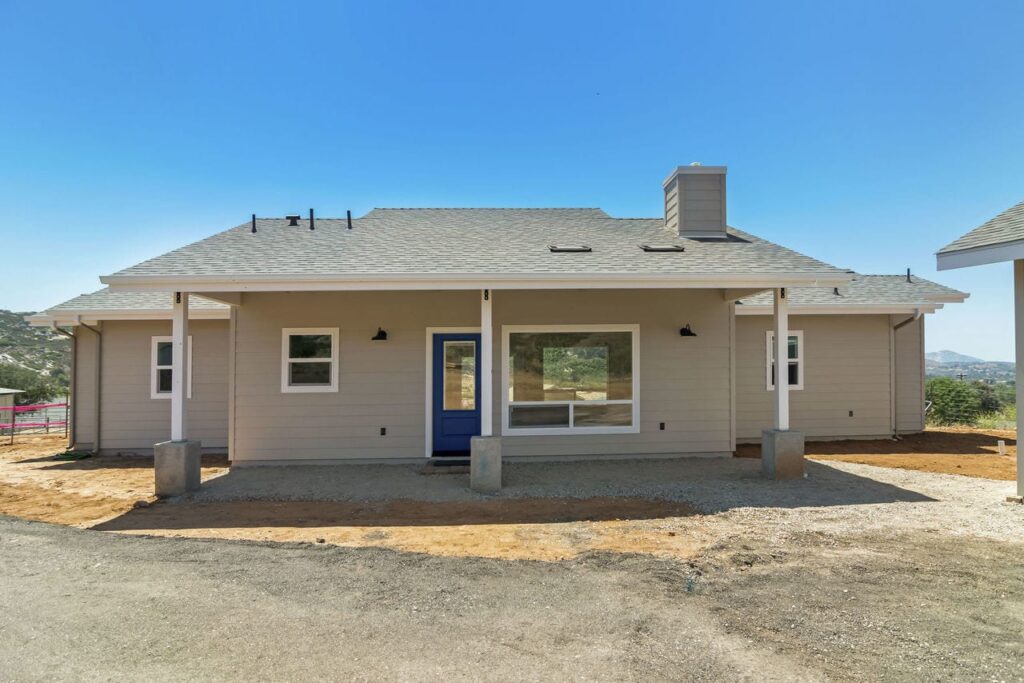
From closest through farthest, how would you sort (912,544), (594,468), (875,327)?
(912,544), (594,468), (875,327)

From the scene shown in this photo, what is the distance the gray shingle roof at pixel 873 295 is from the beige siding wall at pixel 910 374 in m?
0.68

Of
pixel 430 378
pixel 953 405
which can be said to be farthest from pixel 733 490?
pixel 953 405

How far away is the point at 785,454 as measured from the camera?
7770 mm

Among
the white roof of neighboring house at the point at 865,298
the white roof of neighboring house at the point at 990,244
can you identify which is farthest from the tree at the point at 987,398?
the white roof of neighboring house at the point at 990,244

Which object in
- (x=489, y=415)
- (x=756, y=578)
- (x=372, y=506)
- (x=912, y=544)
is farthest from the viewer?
(x=489, y=415)

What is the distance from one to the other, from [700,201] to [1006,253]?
195 inches

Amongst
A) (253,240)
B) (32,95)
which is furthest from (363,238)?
(32,95)

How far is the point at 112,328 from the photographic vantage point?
35.3 feet

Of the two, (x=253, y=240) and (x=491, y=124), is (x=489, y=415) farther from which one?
(x=491, y=124)

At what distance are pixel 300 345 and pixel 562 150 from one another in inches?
373

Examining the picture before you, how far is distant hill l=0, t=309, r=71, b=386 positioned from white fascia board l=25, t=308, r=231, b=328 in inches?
1048

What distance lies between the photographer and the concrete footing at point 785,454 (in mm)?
7754

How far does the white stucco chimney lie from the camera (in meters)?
10.4

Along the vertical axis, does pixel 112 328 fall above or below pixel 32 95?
below
